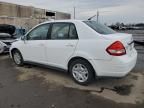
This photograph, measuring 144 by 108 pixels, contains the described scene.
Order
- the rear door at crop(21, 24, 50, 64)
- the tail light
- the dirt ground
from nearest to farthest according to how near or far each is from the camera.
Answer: the dirt ground, the tail light, the rear door at crop(21, 24, 50, 64)

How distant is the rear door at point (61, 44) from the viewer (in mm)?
5223

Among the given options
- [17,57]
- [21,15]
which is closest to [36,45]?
[17,57]

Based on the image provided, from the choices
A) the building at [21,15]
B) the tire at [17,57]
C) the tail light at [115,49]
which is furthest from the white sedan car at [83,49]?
the building at [21,15]

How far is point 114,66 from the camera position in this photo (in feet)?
15.0

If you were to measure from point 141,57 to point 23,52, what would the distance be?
4.82 metres

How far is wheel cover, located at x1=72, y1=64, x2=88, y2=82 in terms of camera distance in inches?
199

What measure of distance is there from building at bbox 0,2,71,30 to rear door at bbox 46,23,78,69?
28.5 m

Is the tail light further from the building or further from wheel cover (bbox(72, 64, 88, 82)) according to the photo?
the building

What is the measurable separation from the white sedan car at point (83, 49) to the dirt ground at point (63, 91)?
39cm

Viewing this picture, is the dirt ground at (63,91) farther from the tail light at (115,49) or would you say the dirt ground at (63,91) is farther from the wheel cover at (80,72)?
the tail light at (115,49)

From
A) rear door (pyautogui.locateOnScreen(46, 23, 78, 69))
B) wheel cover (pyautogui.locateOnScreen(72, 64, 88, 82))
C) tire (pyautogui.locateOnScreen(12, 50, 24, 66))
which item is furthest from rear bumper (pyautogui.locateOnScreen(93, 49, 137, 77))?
tire (pyautogui.locateOnScreen(12, 50, 24, 66))

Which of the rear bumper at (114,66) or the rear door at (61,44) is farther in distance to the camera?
the rear door at (61,44)

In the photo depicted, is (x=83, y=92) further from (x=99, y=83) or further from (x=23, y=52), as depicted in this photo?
(x=23, y=52)

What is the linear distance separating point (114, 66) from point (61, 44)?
1.59 metres
